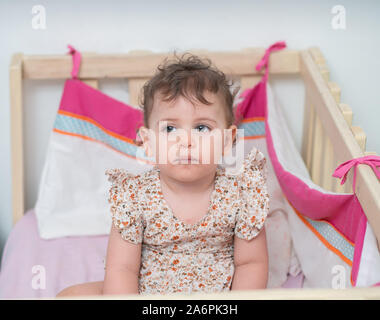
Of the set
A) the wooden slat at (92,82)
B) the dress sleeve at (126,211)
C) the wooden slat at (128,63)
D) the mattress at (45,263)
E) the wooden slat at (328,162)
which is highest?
the wooden slat at (128,63)

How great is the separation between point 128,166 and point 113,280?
1.63 ft

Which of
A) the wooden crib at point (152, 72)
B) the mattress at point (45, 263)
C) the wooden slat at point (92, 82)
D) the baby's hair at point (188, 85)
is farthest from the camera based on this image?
the wooden slat at point (92, 82)

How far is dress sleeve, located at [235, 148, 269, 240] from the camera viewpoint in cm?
108

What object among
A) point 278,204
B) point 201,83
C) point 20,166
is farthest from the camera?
point 20,166

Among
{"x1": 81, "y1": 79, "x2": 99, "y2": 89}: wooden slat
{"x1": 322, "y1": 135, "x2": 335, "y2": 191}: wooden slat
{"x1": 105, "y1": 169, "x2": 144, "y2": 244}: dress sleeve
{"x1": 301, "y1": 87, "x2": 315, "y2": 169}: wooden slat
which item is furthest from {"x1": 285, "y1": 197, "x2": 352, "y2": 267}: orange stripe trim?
{"x1": 81, "y1": 79, "x2": 99, "y2": 89}: wooden slat

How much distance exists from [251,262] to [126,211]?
0.84ft

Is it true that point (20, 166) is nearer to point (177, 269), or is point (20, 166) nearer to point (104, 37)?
point (104, 37)

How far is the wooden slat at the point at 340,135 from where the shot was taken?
0.90 meters

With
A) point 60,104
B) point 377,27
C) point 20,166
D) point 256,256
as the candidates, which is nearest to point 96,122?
point 60,104

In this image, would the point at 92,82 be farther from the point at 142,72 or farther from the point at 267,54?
the point at 267,54

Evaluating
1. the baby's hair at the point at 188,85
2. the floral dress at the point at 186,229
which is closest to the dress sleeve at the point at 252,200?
the floral dress at the point at 186,229

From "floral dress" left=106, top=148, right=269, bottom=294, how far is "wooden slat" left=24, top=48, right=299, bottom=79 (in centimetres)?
44

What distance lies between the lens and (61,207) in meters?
1.49

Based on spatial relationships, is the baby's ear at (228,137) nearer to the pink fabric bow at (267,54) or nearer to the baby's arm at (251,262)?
the baby's arm at (251,262)
